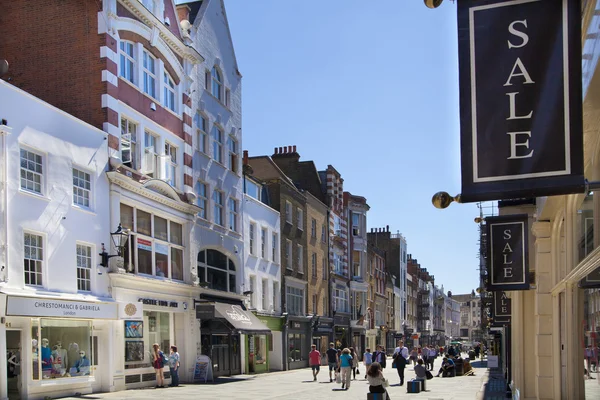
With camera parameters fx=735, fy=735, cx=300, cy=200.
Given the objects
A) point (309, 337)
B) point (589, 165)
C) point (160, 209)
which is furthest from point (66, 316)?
point (309, 337)

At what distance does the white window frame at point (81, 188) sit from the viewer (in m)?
22.7

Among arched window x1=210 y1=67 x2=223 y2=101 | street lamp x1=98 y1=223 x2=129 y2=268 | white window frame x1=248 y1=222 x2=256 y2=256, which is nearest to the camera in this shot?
street lamp x1=98 y1=223 x2=129 y2=268

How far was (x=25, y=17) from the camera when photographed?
25.5 metres

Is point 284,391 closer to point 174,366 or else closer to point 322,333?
point 174,366

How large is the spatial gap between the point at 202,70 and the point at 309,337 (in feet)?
70.2

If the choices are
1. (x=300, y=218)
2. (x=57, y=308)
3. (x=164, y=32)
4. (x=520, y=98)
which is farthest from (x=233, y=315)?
(x=520, y=98)

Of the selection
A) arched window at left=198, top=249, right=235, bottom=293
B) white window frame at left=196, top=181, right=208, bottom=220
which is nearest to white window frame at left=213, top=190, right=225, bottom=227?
white window frame at left=196, top=181, right=208, bottom=220

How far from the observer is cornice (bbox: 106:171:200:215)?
24.4m

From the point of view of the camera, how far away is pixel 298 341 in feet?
152

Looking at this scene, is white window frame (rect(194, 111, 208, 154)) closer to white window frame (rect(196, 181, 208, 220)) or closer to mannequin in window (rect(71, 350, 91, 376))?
white window frame (rect(196, 181, 208, 220))

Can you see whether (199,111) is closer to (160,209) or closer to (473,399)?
(160,209)

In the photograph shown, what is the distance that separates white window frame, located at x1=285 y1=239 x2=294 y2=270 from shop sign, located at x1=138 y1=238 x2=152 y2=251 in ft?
59.7

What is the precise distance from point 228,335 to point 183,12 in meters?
15.2

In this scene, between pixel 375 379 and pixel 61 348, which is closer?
pixel 375 379
